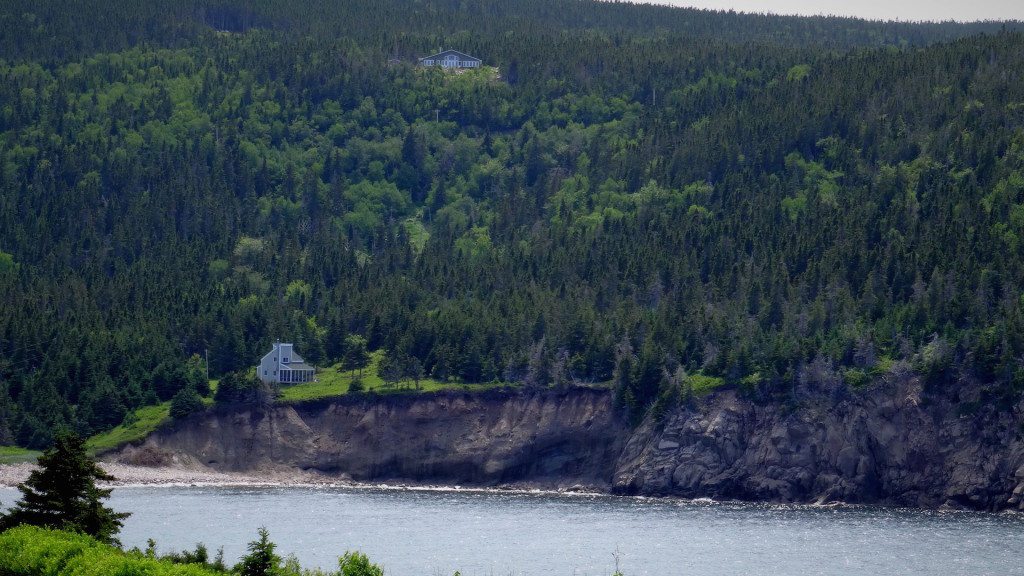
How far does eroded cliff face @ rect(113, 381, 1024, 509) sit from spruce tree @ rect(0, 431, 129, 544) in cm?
8413

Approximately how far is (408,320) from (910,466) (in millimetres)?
53546

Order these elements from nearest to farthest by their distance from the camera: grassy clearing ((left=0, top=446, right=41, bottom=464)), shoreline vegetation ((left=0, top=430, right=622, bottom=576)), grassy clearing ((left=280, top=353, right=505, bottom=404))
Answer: shoreline vegetation ((left=0, top=430, right=622, bottom=576)) → grassy clearing ((left=0, top=446, right=41, bottom=464)) → grassy clearing ((left=280, top=353, right=505, bottom=404))

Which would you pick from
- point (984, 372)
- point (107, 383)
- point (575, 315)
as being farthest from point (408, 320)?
point (984, 372)

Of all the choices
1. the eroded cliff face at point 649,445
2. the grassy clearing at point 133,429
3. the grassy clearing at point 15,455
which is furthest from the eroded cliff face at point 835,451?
the grassy clearing at point 15,455

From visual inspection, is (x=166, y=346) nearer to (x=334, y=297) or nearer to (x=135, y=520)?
(x=334, y=297)

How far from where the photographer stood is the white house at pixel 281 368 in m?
176

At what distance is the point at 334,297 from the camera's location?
19612 cm

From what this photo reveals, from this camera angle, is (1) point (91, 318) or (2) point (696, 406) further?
(1) point (91, 318)

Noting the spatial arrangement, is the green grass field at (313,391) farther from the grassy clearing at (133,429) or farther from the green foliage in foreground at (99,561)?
the green foliage in foreground at (99,561)

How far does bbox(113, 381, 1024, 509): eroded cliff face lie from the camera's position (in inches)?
5906

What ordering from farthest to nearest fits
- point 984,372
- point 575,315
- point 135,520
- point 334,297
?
point 334,297 → point 575,315 → point 984,372 → point 135,520

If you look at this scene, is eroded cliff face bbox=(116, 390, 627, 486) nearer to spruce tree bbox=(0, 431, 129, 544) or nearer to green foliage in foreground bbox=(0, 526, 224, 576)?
spruce tree bbox=(0, 431, 129, 544)

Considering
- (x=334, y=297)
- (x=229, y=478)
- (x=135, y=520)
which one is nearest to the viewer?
(x=135, y=520)

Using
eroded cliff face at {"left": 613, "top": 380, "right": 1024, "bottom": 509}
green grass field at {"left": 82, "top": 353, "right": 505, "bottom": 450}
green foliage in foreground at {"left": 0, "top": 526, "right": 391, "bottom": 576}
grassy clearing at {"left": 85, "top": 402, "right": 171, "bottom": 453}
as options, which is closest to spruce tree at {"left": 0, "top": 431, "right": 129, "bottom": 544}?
green foliage in foreground at {"left": 0, "top": 526, "right": 391, "bottom": 576}
